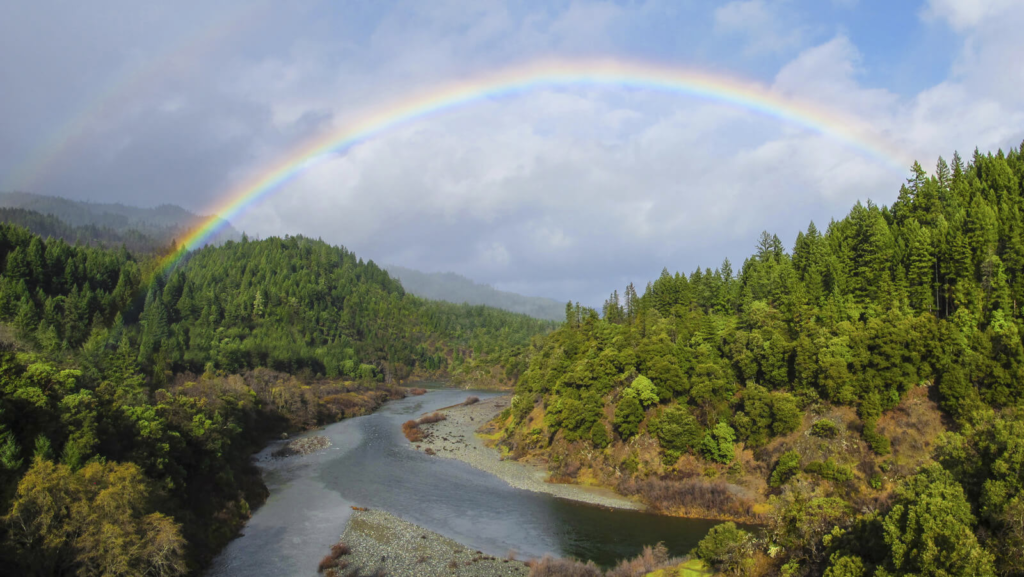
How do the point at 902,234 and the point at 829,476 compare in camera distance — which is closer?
the point at 829,476

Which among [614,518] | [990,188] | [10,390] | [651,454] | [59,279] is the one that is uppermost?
[990,188]

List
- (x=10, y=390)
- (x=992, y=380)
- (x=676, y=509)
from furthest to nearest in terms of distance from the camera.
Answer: (x=676, y=509) < (x=992, y=380) < (x=10, y=390)

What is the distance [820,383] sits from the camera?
5003 centimetres

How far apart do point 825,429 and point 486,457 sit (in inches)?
1517

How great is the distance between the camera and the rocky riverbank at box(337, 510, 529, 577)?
116 feet

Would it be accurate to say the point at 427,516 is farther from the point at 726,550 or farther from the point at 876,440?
the point at 876,440

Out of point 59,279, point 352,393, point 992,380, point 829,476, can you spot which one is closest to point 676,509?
point 829,476

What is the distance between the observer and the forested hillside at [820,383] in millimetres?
42781

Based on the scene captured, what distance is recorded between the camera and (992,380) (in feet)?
142

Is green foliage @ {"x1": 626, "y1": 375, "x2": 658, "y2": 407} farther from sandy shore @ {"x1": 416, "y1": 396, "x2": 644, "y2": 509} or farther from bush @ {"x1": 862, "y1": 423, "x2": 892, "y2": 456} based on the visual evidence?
bush @ {"x1": 862, "y1": 423, "x2": 892, "y2": 456}

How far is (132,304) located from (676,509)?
139 meters

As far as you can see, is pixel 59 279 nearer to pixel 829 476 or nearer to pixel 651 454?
pixel 651 454

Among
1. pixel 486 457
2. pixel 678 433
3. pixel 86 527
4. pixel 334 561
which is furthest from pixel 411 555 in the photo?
pixel 486 457

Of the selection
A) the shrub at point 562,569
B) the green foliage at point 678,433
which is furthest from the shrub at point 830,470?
the shrub at point 562,569
